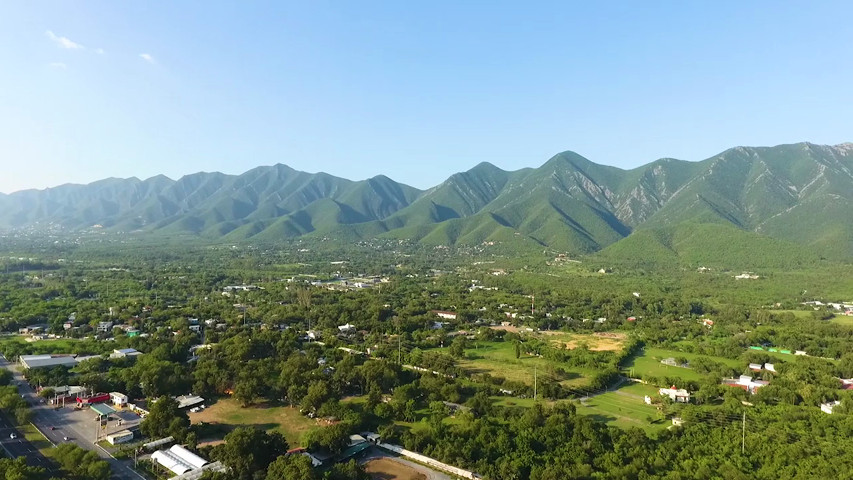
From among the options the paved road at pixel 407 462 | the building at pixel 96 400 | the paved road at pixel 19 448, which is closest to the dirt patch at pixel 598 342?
the paved road at pixel 407 462

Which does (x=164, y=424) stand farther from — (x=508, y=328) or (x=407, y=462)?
(x=508, y=328)

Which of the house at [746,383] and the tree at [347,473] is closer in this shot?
the tree at [347,473]

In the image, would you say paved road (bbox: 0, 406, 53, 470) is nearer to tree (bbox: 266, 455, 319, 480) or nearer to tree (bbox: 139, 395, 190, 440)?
tree (bbox: 139, 395, 190, 440)

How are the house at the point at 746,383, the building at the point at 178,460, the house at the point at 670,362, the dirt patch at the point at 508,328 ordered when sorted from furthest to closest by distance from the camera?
the dirt patch at the point at 508,328
the house at the point at 670,362
the house at the point at 746,383
the building at the point at 178,460

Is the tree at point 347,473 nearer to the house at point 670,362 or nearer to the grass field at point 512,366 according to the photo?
the grass field at point 512,366

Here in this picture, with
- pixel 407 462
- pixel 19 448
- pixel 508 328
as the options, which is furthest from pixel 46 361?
pixel 508 328

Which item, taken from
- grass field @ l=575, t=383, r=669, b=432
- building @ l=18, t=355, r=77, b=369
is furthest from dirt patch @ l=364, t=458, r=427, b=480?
building @ l=18, t=355, r=77, b=369
